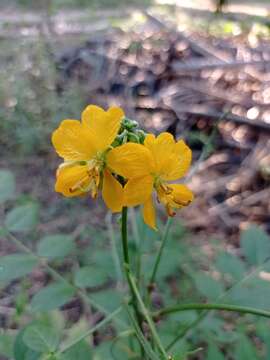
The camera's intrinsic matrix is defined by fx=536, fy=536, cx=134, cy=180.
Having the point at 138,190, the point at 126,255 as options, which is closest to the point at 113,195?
the point at 138,190

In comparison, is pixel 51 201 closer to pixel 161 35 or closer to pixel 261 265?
pixel 261 265

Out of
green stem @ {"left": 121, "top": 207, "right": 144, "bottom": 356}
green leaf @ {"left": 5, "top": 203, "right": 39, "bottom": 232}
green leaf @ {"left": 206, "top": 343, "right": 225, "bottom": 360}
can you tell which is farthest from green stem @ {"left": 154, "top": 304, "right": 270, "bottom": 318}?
green leaf @ {"left": 5, "top": 203, "right": 39, "bottom": 232}

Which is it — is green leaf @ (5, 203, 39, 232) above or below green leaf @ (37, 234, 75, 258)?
above

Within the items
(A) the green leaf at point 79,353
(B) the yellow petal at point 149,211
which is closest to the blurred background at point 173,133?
(A) the green leaf at point 79,353

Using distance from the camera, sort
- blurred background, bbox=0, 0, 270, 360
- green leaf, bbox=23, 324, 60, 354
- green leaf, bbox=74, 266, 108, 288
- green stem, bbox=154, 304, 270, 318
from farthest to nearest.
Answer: blurred background, bbox=0, 0, 270, 360 < green leaf, bbox=74, 266, 108, 288 < green leaf, bbox=23, 324, 60, 354 < green stem, bbox=154, 304, 270, 318

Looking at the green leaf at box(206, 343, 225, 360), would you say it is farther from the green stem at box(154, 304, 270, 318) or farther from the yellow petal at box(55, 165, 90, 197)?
the yellow petal at box(55, 165, 90, 197)

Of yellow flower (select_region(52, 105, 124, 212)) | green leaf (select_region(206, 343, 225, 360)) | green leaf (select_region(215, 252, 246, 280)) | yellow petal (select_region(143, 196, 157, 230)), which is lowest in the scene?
green leaf (select_region(206, 343, 225, 360))

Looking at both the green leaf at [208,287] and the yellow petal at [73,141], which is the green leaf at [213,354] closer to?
the green leaf at [208,287]
